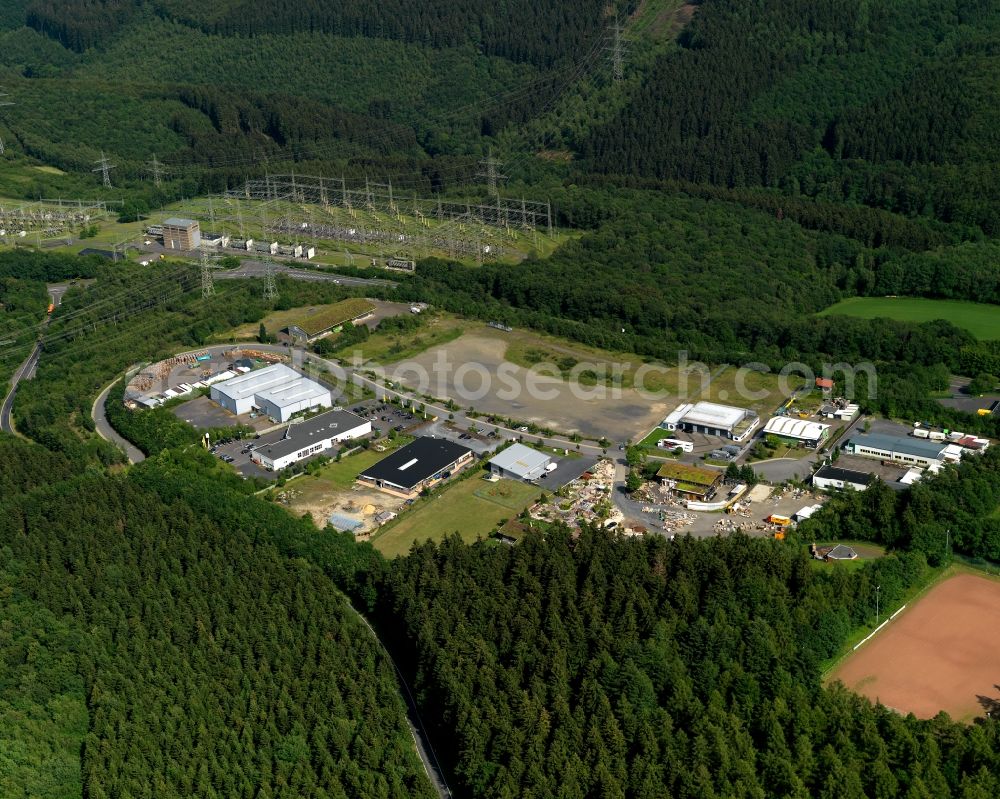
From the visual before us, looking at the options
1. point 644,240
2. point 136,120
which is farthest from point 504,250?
point 136,120

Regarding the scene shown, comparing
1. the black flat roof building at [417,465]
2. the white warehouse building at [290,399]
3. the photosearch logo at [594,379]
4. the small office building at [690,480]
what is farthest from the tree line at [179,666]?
the photosearch logo at [594,379]

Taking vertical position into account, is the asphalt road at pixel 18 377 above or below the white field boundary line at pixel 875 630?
above

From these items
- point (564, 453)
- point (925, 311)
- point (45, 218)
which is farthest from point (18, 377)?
point (925, 311)

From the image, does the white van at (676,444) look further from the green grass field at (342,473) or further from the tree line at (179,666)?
the tree line at (179,666)

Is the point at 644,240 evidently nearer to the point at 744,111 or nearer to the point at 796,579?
the point at 744,111

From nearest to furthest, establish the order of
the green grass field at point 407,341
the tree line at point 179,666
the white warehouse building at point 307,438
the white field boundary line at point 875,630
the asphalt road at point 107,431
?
the tree line at point 179,666
the white field boundary line at point 875,630
the white warehouse building at point 307,438
the asphalt road at point 107,431
the green grass field at point 407,341
